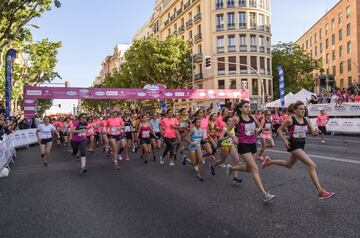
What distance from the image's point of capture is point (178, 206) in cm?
573

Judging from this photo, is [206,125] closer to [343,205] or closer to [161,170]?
[161,170]

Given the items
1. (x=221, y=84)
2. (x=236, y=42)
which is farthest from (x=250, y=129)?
(x=236, y=42)

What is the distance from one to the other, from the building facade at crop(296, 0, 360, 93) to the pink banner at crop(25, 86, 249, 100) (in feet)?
65.6

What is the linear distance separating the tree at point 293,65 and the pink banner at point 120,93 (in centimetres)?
2495

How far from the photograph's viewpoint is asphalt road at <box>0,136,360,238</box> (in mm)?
4473

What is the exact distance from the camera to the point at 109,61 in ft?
430

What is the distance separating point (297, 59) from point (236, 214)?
55768 mm

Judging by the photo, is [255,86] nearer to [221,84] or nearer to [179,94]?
[221,84]

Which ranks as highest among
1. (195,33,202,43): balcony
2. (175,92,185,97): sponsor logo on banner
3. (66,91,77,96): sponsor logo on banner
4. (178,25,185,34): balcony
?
(178,25,185,34): balcony

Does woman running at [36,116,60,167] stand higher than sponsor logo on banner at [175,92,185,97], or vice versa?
sponsor logo on banner at [175,92,185,97]

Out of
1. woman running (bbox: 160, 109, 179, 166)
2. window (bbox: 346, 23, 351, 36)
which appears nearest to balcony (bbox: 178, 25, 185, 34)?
window (bbox: 346, 23, 351, 36)

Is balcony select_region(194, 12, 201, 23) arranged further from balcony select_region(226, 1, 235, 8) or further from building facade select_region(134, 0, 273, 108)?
balcony select_region(226, 1, 235, 8)

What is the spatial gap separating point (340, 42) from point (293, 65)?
10056 mm

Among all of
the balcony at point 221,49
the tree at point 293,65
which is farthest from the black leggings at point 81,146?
the tree at point 293,65
